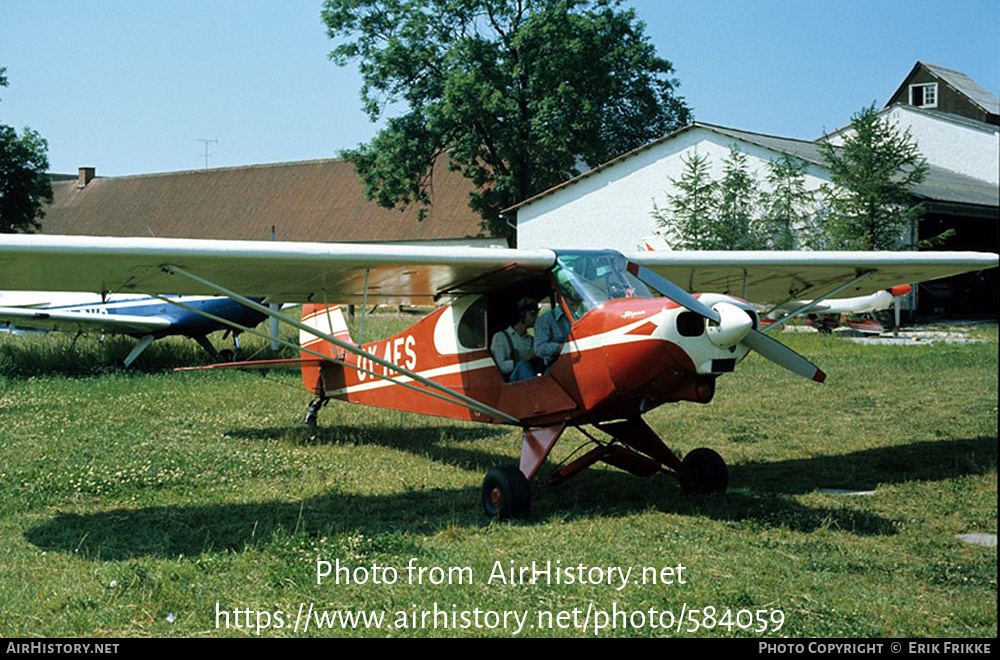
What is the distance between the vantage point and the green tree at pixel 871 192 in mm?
23344

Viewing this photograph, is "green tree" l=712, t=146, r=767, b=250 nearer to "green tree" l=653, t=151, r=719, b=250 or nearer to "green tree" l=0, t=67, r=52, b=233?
"green tree" l=653, t=151, r=719, b=250

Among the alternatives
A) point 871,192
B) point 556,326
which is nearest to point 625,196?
point 871,192

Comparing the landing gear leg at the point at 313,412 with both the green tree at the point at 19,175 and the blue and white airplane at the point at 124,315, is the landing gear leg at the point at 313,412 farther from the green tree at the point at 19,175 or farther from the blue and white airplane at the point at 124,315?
the green tree at the point at 19,175

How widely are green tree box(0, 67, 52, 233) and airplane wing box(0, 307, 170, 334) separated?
26975 mm

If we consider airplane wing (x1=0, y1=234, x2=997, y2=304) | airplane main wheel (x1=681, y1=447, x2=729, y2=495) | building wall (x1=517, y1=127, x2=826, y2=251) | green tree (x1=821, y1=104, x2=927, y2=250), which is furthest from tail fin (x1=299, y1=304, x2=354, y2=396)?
building wall (x1=517, y1=127, x2=826, y2=251)

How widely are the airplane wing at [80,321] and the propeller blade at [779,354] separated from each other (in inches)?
534

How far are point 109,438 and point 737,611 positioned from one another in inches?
293

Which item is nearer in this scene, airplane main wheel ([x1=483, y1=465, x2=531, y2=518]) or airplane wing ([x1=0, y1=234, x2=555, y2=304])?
airplane wing ([x1=0, y1=234, x2=555, y2=304])

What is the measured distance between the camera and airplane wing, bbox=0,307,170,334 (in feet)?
52.8

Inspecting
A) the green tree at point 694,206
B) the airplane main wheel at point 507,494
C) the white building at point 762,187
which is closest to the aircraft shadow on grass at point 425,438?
the airplane main wheel at point 507,494

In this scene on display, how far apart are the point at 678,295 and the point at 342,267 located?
9.46 ft

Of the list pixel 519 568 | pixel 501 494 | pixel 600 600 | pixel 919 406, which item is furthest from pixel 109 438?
pixel 919 406

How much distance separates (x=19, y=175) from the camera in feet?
130
